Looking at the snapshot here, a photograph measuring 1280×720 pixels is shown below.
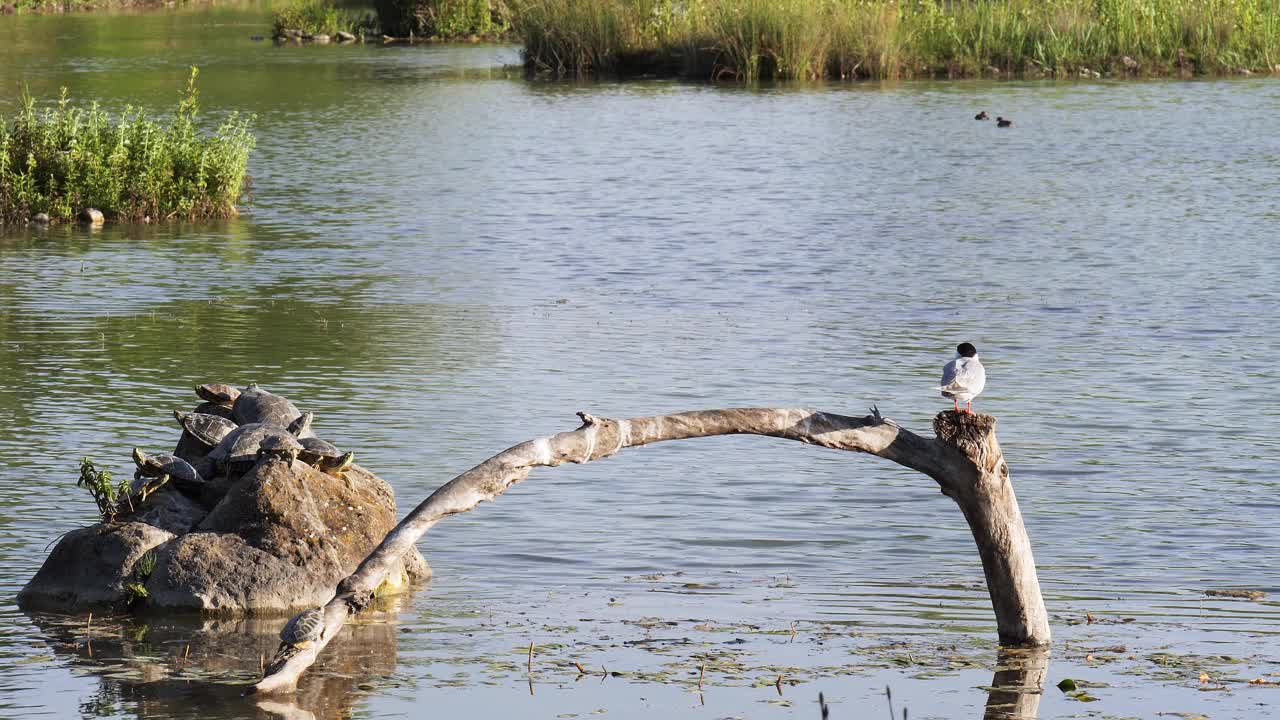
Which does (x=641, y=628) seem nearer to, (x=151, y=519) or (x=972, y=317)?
(x=151, y=519)

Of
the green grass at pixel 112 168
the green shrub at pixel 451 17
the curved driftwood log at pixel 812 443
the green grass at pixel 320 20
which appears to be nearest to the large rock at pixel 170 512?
the curved driftwood log at pixel 812 443

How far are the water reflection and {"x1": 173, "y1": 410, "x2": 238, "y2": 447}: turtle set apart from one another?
1.47 metres

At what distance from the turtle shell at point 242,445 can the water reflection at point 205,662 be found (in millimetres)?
1059

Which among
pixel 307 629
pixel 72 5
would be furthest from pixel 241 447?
pixel 72 5

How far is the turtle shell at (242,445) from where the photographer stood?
30.8 ft

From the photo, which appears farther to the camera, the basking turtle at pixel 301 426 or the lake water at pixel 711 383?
the basking turtle at pixel 301 426

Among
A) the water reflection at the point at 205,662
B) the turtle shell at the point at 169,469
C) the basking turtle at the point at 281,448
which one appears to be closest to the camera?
the water reflection at the point at 205,662

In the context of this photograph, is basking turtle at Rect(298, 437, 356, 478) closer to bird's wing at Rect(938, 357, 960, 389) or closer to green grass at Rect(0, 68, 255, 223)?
bird's wing at Rect(938, 357, 960, 389)

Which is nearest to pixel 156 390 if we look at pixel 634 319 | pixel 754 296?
pixel 634 319

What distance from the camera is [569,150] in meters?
29.6

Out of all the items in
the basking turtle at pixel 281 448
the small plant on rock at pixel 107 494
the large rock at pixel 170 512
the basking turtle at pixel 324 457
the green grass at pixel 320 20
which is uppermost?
the green grass at pixel 320 20

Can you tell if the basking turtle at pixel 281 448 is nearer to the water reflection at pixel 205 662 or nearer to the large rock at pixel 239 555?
the large rock at pixel 239 555

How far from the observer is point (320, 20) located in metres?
60.7

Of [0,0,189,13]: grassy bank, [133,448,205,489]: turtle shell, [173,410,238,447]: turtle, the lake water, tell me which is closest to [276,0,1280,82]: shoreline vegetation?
the lake water
